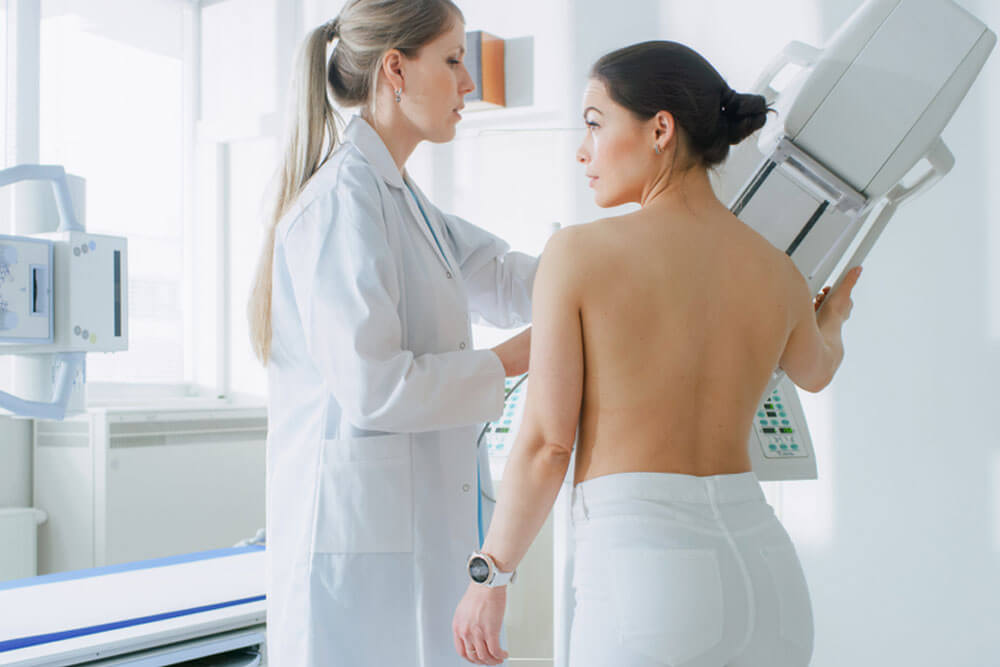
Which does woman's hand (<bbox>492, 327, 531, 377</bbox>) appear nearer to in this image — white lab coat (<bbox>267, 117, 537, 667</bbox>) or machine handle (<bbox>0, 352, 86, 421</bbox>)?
white lab coat (<bbox>267, 117, 537, 667</bbox>)

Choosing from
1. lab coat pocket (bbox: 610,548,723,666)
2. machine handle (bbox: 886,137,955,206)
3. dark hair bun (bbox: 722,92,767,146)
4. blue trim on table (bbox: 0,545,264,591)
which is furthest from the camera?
blue trim on table (bbox: 0,545,264,591)

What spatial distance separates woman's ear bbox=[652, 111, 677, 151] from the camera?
114 centimetres

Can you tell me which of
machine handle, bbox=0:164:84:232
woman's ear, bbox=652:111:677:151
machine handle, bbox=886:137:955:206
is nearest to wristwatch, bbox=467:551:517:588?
woman's ear, bbox=652:111:677:151

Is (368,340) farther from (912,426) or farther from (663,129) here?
(912,426)

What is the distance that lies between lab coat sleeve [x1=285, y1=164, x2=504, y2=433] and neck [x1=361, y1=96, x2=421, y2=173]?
18 cm

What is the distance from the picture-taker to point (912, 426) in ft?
8.81

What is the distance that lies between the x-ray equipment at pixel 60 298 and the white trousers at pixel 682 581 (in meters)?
1.23

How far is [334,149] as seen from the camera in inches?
62.1

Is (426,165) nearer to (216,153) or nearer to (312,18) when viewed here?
(312,18)

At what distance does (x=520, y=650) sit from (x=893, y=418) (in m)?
1.47

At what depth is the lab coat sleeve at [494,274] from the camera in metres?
1.83

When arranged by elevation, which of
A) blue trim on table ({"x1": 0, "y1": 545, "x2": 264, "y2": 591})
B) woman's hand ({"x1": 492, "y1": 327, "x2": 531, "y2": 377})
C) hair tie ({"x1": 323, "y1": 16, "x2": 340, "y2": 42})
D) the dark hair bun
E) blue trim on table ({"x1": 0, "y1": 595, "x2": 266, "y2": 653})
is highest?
hair tie ({"x1": 323, "y1": 16, "x2": 340, "y2": 42})

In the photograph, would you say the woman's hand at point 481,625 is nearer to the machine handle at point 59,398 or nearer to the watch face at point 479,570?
the watch face at point 479,570

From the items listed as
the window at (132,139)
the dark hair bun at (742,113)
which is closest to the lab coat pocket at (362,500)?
the dark hair bun at (742,113)
